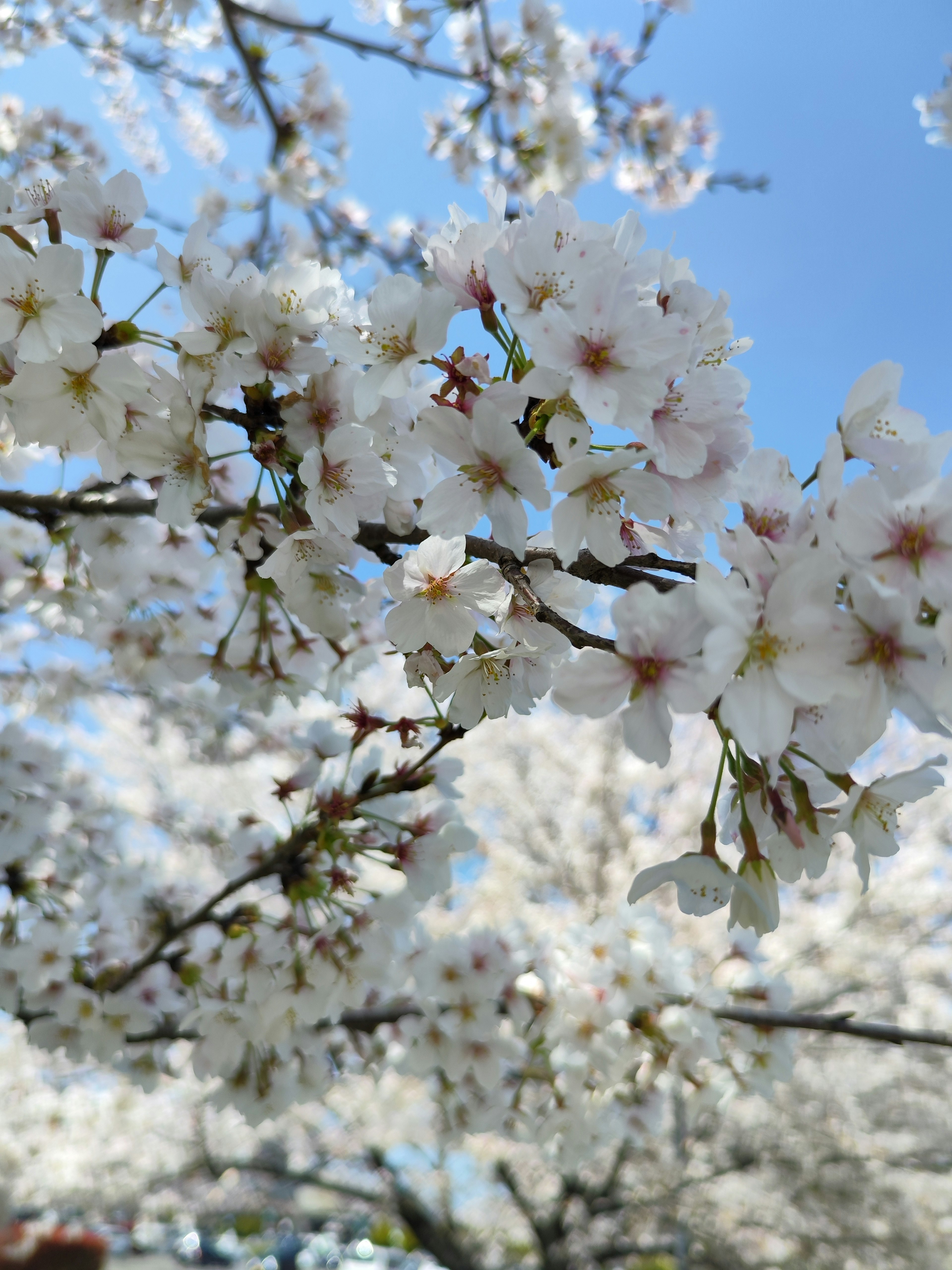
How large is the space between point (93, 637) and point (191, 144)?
297 inches

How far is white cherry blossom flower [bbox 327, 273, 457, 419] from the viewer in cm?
77

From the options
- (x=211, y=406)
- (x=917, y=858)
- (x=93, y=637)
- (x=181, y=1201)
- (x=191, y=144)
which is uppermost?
(x=191, y=144)

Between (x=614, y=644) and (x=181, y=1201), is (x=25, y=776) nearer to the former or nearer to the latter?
(x=614, y=644)

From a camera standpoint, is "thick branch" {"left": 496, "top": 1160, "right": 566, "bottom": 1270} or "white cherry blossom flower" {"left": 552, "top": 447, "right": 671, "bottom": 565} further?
"thick branch" {"left": 496, "top": 1160, "right": 566, "bottom": 1270}

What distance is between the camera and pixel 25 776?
85.7 inches

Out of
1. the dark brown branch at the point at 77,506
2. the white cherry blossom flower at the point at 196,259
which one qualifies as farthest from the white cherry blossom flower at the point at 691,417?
the dark brown branch at the point at 77,506

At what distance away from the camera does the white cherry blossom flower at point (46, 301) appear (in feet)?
2.68

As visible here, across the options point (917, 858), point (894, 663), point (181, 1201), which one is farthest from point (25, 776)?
point (181, 1201)

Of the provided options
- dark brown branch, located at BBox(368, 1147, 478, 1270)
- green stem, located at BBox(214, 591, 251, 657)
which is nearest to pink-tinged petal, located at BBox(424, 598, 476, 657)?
green stem, located at BBox(214, 591, 251, 657)

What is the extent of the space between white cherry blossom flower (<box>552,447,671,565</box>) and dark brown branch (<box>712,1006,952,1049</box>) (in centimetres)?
99

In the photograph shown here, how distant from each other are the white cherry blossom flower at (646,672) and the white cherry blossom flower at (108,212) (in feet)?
2.71

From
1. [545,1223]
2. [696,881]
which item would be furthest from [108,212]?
[545,1223]

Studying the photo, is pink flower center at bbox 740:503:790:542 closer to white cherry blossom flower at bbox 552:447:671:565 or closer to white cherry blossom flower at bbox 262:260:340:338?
white cherry blossom flower at bbox 552:447:671:565

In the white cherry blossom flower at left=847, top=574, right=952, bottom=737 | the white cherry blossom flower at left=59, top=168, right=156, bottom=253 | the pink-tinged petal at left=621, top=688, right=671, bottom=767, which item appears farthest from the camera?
the white cherry blossom flower at left=59, top=168, right=156, bottom=253
